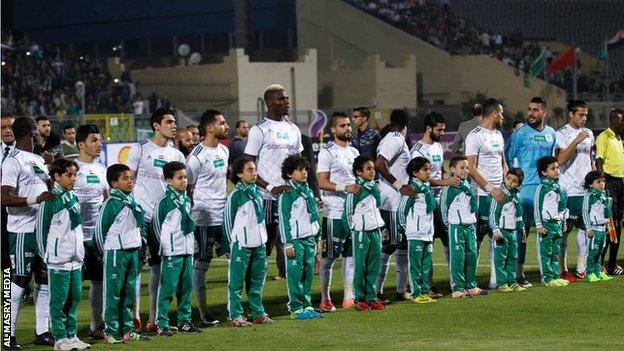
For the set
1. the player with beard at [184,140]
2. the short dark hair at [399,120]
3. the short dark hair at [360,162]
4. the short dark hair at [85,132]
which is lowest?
the short dark hair at [360,162]

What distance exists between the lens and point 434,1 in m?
63.2

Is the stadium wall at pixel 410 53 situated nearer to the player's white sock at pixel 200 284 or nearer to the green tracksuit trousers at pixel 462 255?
the green tracksuit trousers at pixel 462 255

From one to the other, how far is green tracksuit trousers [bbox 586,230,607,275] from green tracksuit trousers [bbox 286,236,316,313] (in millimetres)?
4622

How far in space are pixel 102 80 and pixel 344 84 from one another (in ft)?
30.2

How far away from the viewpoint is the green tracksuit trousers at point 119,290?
42.3 ft

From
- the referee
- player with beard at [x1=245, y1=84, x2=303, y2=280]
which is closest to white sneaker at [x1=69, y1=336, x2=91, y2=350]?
player with beard at [x1=245, y1=84, x2=303, y2=280]

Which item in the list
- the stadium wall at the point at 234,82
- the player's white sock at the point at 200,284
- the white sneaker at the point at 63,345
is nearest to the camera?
the white sneaker at the point at 63,345

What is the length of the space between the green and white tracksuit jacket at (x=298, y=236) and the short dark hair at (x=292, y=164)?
3.9 inches

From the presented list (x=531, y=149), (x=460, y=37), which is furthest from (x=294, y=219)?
(x=460, y=37)

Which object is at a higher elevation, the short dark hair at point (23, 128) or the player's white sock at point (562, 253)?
the short dark hair at point (23, 128)

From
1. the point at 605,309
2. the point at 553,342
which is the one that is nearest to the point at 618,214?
the point at 605,309

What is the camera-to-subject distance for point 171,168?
532 inches

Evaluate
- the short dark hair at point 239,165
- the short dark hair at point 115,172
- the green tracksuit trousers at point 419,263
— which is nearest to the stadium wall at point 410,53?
the green tracksuit trousers at point 419,263

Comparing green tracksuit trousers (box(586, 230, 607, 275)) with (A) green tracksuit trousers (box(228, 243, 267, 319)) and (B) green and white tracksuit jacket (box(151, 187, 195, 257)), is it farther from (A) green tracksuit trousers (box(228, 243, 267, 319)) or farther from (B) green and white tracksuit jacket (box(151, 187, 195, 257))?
(B) green and white tracksuit jacket (box(151, 187, 195, 257))
